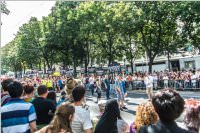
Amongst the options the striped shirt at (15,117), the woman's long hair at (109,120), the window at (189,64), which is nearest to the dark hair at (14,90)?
the striped shirt at (15,117)

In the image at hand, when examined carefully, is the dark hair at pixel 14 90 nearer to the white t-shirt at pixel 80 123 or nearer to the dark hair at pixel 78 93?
the dark hair at pixel 78 93

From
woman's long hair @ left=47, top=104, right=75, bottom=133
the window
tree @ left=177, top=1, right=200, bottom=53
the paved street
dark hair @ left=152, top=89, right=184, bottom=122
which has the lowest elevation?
the paved street

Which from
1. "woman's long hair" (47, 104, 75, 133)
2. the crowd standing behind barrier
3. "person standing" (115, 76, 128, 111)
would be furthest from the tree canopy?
"woman's long hair" (47, 104, 75, 133)

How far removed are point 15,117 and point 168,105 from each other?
8.54 ft

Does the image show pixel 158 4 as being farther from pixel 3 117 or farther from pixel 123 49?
pixel 3 117

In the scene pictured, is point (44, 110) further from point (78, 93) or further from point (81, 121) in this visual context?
point (81, 121)

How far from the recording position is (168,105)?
3258mm

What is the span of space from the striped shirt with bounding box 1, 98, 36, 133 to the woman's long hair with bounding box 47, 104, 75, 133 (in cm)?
117

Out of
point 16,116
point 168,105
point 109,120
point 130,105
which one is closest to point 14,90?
point 16,116

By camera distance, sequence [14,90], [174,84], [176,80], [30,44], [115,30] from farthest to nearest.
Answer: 1. [30,44]
2. [115,30]
3. [174,84]
4. [176,80]
5. [14,90]

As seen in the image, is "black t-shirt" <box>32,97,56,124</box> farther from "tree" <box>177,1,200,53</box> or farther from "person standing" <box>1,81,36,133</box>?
"tree" <box>177,1,200,53</box>

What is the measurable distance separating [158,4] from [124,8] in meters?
4.47

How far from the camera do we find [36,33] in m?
70.4

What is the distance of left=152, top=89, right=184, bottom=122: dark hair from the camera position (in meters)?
3.24
